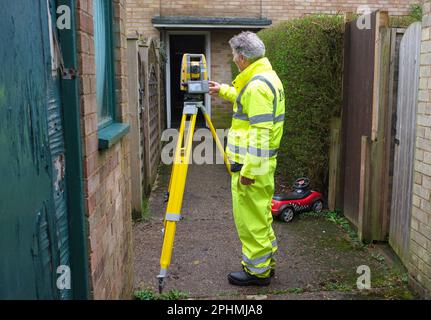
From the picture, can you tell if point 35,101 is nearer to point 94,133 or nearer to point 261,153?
point 94,133

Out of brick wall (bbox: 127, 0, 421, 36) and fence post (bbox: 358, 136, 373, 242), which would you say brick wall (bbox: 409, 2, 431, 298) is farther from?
brick wall (bbox: 127, 0, 421, 36)

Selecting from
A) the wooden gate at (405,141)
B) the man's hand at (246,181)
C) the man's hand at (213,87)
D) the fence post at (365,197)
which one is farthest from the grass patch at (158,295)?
the fence post at (365,197)

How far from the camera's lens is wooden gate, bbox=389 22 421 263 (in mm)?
4254

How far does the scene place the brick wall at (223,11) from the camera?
12.4m

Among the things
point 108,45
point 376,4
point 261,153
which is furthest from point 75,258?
point 376,4

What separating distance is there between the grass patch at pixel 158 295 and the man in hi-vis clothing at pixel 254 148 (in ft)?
1.69

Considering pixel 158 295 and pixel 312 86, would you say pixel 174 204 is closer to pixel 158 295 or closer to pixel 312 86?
pixel 158 295

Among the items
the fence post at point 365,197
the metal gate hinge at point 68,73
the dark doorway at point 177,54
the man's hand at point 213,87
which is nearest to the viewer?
the metal gate hinge at point 68,73

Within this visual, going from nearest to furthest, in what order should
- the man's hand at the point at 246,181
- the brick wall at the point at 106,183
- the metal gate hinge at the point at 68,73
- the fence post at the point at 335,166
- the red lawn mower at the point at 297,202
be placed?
the metal gate hinge at the point at 68,73 < the brick wall at the point at 106,183 < the man's hand at the point at 246,181 < the red lawn mower at the point at 297,202 < the fence post at the point at 335,166

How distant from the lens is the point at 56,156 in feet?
7.07

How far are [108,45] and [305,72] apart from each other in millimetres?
3286

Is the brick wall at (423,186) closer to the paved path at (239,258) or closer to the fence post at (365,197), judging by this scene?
the paved path at (239,258)

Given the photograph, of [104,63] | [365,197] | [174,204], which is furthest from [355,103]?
[104,63]

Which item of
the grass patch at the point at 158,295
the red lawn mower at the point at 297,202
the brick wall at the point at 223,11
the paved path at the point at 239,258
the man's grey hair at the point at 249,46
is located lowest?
the paved path at the point at 239,258
